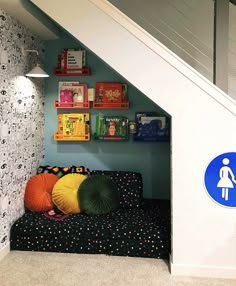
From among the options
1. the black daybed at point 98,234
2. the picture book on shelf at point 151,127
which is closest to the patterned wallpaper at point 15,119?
the black daybed at point 98,234

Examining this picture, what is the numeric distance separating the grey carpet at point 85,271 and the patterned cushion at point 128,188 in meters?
0.64

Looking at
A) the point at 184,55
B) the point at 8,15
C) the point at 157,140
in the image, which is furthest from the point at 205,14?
the point at 8,15

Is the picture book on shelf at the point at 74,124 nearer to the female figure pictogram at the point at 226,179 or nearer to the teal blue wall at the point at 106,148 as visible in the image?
the teal blue wall at the point at 106,148

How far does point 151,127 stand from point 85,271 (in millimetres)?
1728

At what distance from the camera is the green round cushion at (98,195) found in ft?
9.55

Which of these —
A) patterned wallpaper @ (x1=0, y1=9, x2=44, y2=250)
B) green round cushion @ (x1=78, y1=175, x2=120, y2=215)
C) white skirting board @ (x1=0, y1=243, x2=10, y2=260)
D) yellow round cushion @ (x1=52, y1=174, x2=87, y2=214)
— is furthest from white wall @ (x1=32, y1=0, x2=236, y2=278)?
white skirting board @ (x1=0, y1=243, x2=10, y2=260)

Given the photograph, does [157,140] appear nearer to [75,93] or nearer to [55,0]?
[75,93]

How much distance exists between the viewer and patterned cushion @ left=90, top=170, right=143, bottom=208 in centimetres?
312

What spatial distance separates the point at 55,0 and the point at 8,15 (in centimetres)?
59

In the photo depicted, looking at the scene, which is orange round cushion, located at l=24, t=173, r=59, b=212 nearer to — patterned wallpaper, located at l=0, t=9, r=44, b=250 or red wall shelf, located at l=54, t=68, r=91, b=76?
patterned wallpaper, located at l=0, t=9, r=44, b=250

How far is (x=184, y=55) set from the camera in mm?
3488

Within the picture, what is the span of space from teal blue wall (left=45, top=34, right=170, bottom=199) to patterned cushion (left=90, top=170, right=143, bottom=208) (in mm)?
356

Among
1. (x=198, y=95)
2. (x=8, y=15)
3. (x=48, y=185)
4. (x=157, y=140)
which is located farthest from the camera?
(x=157, y=140)

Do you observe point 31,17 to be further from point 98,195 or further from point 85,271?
point 85,271
